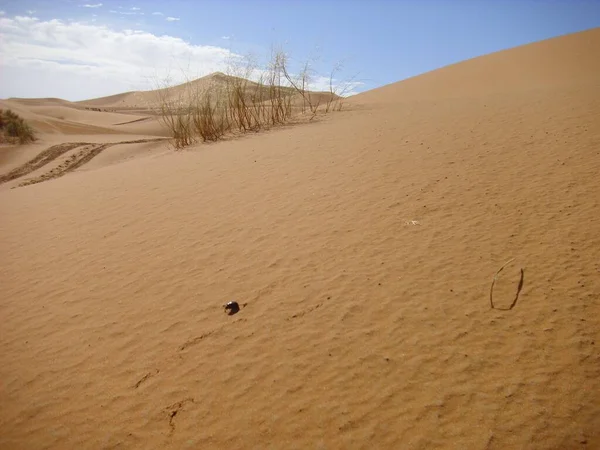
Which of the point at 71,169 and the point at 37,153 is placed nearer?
the point at 71,169

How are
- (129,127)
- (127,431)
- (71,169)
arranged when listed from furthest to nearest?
(129,127) < (71,169) < (127,431)

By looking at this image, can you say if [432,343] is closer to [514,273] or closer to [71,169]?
[514,273]

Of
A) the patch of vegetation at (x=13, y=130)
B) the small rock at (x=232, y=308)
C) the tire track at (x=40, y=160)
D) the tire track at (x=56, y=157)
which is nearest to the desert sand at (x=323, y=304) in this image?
the small rock at (x=232, y=308)

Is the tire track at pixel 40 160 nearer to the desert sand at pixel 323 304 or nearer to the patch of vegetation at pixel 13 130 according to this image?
the patch of vegetation at pixel 13 130

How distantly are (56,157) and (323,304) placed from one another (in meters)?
12.0

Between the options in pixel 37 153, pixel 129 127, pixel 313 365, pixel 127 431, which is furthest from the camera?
pixel 129 127

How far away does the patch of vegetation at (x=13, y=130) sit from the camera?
14.2 metres

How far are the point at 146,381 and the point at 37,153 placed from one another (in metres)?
12.8

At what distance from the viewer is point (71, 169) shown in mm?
10703

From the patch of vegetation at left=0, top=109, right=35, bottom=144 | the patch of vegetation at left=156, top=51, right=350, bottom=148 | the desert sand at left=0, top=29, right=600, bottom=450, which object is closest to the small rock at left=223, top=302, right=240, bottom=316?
the desert sand at left=0, top=29, right=600, bottom=450

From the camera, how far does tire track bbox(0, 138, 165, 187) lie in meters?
9.88

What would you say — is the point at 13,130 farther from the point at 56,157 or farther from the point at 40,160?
the point at 40,160

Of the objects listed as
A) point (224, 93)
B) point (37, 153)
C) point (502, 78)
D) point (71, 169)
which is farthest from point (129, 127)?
point (502, 78)

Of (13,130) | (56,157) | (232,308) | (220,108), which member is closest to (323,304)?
(232,308)
